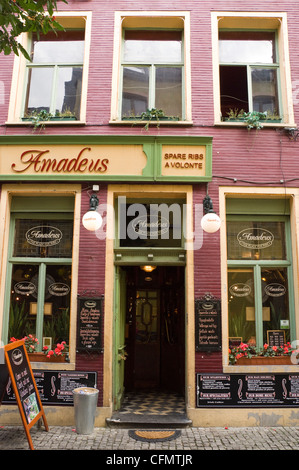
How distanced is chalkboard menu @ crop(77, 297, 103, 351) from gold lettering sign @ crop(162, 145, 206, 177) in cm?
271

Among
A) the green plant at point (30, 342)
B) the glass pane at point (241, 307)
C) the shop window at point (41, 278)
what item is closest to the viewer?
the green plant at point (30, 342)

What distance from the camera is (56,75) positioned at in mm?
7684

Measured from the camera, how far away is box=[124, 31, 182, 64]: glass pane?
25.6ft

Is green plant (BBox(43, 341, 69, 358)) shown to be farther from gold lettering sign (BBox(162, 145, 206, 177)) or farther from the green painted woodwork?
gold lettering sign (BBox(162, 145, 206, 177))

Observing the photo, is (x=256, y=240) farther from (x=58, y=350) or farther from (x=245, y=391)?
(x=58, y=350)

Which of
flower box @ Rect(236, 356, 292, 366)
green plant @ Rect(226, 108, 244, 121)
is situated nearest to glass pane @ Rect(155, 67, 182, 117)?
green plant @ Rect(226, 108, 244, 121)

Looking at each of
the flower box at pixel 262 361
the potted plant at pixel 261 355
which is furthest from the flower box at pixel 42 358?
the flower box at pixel 262 361

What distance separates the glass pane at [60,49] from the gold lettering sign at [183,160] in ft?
9.54

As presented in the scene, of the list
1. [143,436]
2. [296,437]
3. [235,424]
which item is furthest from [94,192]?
[296,437]

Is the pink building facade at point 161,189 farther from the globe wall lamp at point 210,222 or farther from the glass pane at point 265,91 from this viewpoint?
the globe wall lamp at point 210,222

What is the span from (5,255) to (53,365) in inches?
87.0

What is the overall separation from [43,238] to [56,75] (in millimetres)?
3420

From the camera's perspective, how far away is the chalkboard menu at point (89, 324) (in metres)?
6.45

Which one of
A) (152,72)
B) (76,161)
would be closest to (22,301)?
(76,161)
